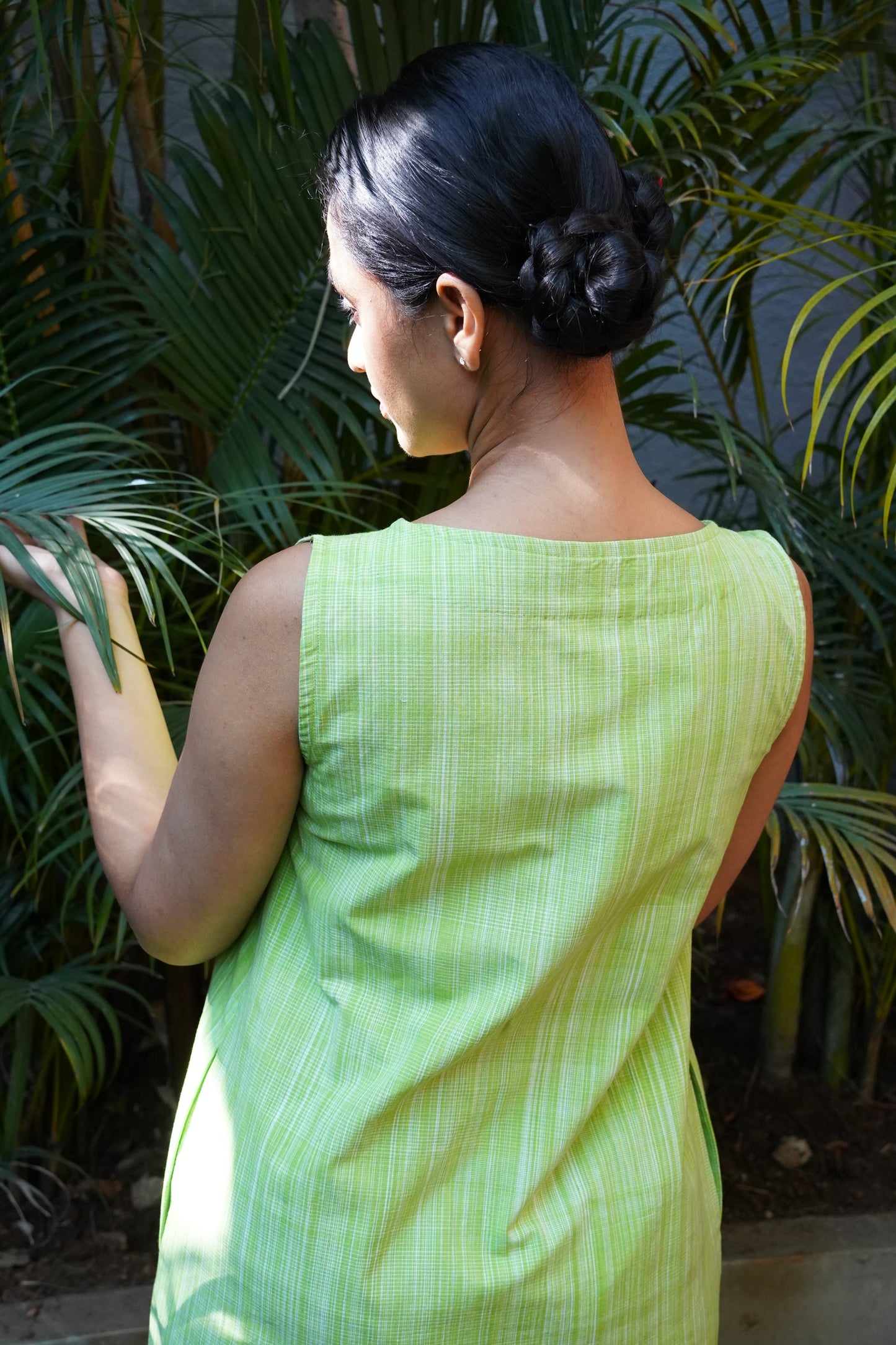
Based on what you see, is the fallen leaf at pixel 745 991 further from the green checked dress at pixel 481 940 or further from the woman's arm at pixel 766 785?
the green checked dress at pixel 481 940

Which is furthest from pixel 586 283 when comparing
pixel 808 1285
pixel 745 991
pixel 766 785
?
pixel 745 991

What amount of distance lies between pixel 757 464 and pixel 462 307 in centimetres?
99

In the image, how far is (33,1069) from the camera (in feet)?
6.51

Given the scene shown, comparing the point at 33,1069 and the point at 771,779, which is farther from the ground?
the point at 771,779

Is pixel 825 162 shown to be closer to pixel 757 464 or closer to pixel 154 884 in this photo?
pixel 757 464

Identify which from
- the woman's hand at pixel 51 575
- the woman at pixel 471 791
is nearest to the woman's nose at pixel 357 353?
the woman at pixel 471 791

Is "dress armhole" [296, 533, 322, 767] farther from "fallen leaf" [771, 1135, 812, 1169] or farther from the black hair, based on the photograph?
"fallen leaf" [771, 1135, 812, 1169]

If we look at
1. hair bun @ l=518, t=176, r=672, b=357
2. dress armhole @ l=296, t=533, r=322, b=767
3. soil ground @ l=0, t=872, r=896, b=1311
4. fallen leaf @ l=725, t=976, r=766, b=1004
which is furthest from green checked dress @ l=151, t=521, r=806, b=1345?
fallen leaf @ l=725, t=976, r=766, b=1004

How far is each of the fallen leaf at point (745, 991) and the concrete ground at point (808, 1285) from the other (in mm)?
524

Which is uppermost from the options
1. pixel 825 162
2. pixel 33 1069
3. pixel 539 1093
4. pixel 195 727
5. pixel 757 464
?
pixel 825 162

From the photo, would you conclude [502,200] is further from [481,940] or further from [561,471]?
[481,940]

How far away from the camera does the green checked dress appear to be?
714 mm

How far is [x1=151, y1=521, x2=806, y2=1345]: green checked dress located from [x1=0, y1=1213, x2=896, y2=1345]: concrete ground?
3.66 feet

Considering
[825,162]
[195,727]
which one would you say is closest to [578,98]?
[195,727]
